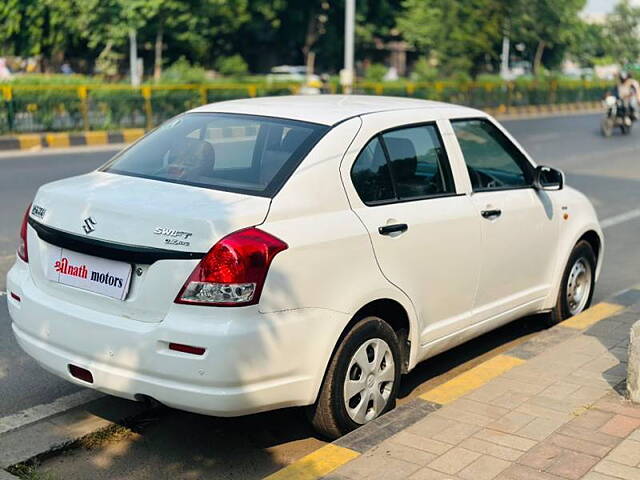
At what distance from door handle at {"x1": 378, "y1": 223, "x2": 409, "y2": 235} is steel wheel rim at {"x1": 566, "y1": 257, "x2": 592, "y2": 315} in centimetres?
207

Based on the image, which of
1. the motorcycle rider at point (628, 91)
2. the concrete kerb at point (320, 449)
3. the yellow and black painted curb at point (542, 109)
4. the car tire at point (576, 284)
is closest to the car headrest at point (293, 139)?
the concrete kerb at point (320, 449)

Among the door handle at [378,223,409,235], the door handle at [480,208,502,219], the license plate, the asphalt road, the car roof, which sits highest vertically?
the car roof

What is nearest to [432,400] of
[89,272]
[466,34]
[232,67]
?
[89,272]

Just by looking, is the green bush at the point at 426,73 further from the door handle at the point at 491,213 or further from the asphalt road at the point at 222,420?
the door handle at the point at 491,213

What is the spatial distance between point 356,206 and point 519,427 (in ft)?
3.98

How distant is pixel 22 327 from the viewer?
4.18m

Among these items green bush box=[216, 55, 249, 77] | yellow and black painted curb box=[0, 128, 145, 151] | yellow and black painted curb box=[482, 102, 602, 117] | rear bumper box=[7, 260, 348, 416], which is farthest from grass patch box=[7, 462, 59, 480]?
green bush box=[216, 55, 249, 77]

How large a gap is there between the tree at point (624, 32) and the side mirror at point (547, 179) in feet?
334

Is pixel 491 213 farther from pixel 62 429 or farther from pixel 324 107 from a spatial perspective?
pixel 62 429

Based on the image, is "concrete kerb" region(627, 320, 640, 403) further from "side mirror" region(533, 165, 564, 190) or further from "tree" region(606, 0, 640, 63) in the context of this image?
"tree" region(606, 0, 640, 63)

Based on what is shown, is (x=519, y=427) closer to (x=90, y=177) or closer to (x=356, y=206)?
(x=356, y=206)

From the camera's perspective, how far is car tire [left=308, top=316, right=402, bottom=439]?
157 inches

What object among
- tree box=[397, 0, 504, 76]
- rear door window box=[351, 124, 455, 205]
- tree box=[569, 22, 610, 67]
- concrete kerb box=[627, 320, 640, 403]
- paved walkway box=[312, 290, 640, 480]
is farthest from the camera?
tree box=[569, 22, 610, 67]

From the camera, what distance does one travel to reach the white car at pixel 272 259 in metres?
3.62
